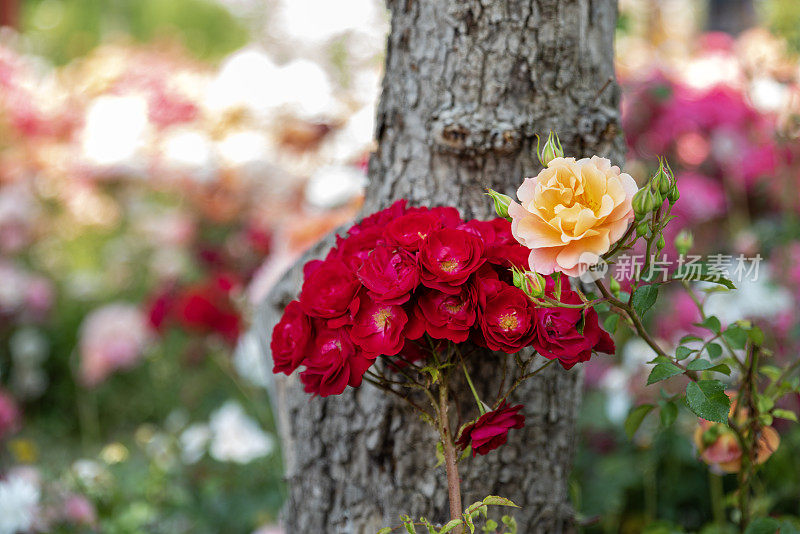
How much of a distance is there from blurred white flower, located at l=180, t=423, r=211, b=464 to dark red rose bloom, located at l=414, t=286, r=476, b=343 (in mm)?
1210

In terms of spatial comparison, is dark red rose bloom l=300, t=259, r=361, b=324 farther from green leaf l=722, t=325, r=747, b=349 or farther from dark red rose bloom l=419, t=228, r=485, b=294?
green leaf l=722, t=325, r=747, b=349

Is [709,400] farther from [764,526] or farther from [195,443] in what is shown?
[195,443]

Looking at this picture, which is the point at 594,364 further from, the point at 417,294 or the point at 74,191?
the point at 74,191

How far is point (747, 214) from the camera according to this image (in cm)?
279

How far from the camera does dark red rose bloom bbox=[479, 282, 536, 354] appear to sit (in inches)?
28.3

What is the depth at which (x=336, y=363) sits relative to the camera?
75cm

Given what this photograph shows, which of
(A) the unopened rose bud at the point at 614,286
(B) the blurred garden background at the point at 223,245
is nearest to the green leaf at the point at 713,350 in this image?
(B) the blurred garden background at the point at 223,245

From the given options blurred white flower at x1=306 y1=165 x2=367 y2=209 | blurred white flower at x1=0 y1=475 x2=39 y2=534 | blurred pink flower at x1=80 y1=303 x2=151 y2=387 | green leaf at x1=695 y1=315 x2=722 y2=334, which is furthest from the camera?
blurred pink flower at x1=80 y1=303 x2=151 y2=387

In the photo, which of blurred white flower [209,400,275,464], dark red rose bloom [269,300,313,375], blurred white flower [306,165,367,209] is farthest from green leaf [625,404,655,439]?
blurred white flower [306,165,367,209]

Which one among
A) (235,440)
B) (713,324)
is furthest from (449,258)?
(235,440)

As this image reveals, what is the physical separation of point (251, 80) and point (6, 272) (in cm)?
133

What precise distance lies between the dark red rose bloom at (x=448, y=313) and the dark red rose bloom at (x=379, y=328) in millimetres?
24

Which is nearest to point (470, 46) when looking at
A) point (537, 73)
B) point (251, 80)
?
point (537, 73)

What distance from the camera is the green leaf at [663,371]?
77 cm
